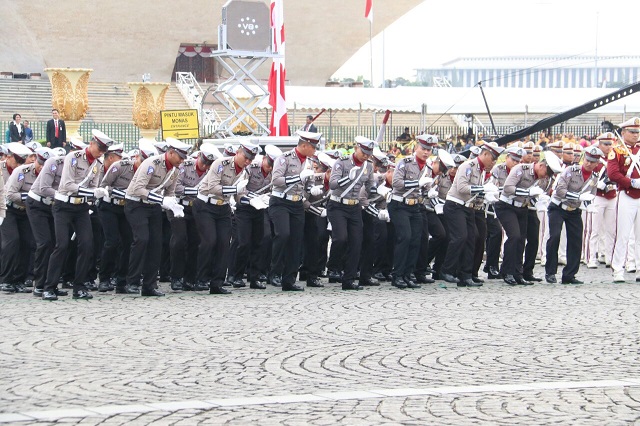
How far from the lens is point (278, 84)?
23.8 m

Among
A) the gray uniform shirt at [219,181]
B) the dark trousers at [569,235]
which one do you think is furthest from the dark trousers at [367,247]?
the dark trousers at [569,235]

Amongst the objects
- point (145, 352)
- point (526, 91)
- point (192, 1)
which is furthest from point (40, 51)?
point (145, 352)

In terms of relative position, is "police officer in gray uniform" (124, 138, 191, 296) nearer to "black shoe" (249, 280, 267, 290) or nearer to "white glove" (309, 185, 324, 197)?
"black shoe" (249, 280, 267, 290)

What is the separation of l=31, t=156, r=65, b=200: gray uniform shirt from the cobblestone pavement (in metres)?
1.26

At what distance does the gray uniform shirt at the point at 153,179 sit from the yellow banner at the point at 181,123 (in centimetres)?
747

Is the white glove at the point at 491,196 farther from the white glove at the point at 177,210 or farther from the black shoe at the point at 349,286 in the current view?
the white glove at the point at 177,210

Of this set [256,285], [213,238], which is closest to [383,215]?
[256,285]

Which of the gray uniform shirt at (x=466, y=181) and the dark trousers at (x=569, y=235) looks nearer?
the gray uniform shirt at (x=466, y=181)

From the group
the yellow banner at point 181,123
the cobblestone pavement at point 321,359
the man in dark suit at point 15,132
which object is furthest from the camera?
the man in dark suit at point 15,132

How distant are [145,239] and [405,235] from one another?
3459mm

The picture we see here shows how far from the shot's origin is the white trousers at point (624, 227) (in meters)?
17.1

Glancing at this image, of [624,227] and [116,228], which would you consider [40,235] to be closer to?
[116,228]

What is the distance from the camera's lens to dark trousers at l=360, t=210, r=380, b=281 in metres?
16.5

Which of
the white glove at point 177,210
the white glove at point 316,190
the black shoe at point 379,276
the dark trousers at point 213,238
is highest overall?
the white glove at point 316,190
